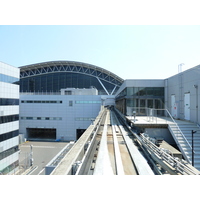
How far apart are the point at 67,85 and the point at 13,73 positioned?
20.9m

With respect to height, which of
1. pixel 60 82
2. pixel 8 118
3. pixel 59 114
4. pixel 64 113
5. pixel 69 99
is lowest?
pixel 59 114

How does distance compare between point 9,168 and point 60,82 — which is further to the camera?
point 60,82

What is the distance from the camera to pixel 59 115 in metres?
23.2

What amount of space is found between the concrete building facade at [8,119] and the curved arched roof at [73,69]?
22420 mm

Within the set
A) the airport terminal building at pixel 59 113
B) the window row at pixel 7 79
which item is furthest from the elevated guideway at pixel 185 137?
the airport terminal building at pixel 59 113

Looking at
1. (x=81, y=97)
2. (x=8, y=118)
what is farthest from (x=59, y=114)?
(x=8, y=118)

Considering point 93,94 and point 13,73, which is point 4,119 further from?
point 93,94

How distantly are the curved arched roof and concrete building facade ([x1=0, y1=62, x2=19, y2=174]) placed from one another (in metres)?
22.4

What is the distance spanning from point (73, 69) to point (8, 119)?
2541cm

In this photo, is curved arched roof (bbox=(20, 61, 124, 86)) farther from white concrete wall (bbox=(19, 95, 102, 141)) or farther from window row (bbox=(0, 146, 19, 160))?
window row (bbox=(0, 146, 19, 160))

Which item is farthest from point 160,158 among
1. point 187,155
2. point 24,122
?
point 24,122

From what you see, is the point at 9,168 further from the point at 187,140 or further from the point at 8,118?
the point at 187,140

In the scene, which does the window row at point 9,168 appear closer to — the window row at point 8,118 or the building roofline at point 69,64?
the window row at point 8,118

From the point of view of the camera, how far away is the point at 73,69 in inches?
1341
